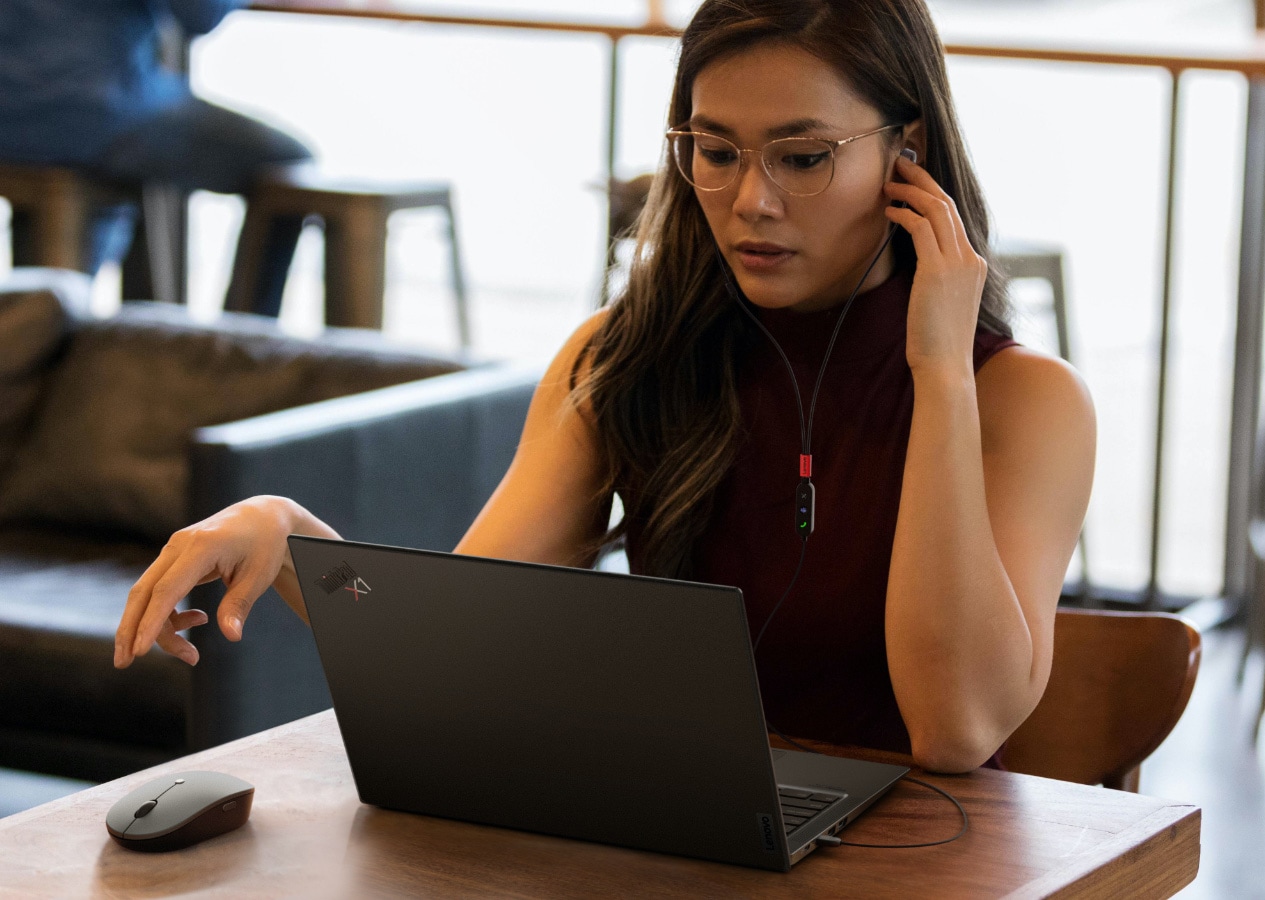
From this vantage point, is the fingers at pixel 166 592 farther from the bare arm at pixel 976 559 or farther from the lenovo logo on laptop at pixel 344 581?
the bare arm at pixel 976 559

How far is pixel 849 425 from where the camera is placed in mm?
1541

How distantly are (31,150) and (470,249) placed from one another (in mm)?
1172

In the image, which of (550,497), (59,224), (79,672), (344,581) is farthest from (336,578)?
(59,224)

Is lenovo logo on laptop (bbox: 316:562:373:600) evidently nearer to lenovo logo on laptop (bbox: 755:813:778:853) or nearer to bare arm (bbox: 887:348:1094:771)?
lenovo logo on laptop (bbox: 755:813:778:853)

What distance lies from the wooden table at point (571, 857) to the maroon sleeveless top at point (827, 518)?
1.04 feet

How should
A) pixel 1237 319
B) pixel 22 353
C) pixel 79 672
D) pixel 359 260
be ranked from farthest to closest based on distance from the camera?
1. pixel 359 260
2. pixel 1237 319
3. pixel 22 353
4. pixel 79 672

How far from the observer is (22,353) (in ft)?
9.95

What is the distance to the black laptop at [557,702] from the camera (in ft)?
3.14

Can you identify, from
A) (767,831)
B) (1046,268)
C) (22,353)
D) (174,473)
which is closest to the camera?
(767,831)

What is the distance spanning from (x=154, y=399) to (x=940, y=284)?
1943mm

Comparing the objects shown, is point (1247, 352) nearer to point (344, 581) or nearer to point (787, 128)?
point (787, 128)

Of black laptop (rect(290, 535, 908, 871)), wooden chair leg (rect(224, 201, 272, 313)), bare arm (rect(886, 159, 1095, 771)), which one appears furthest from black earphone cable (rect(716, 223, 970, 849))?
wooden chair leg (rect(224, 201, 272, 313))

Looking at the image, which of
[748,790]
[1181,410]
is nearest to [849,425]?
[748,790]

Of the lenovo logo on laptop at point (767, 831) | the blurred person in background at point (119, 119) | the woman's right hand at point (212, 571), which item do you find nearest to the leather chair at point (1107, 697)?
the lenovo logo on laptop at point (767, 831)
